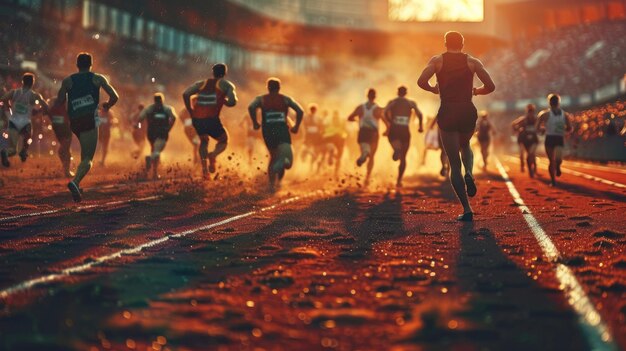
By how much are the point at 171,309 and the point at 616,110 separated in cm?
3695

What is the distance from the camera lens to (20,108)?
15.7 meters

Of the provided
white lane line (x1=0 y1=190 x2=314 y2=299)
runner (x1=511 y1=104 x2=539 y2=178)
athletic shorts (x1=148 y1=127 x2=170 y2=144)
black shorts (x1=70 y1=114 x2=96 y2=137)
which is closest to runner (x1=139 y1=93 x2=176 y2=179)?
athletic shorts (x1=148 y1=127 x2=170 y2=144)

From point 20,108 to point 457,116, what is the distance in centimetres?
883

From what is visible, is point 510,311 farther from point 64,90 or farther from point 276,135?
point 276,135

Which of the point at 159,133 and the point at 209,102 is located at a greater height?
the point at 209,102

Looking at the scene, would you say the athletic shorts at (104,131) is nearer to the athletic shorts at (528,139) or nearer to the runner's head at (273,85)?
the runner's head at (273,85)

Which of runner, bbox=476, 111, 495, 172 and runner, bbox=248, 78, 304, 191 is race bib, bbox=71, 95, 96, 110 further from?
runner, bbox=476, 111, 495, 172

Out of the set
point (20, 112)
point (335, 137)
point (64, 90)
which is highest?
point (64, 90)

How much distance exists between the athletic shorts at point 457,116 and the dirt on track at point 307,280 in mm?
1065

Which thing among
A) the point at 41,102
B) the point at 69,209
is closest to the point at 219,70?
the point at 41,102

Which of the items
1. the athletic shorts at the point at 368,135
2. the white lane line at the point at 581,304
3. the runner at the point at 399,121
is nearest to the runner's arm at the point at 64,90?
the white lane line at the point at 581,304

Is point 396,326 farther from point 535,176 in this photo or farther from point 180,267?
point 535,176

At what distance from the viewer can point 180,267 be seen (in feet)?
20.7

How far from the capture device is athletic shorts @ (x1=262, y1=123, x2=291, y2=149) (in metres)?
14.4
